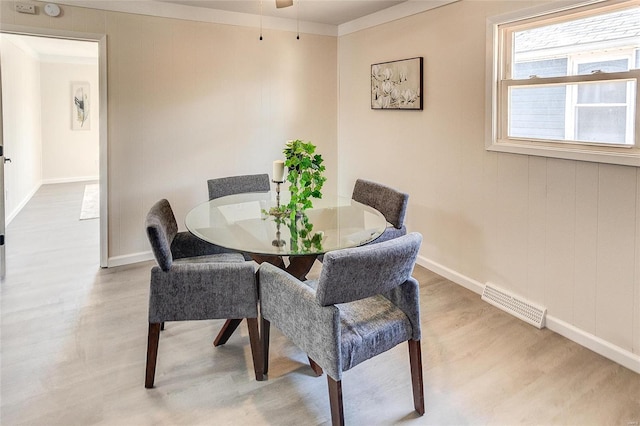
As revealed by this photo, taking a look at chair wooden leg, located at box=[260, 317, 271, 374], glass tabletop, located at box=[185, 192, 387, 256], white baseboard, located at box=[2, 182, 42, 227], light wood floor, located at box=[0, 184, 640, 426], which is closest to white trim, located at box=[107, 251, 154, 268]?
light wood floor, located at box=[0, 184, 640, 426]

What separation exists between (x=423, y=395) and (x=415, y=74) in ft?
8.87

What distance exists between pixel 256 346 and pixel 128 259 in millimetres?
2303

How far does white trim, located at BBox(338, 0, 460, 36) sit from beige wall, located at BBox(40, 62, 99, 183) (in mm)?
6187

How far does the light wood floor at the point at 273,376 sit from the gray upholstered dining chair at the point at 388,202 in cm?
62

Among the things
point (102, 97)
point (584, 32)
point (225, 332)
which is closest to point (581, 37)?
point (584, 32)

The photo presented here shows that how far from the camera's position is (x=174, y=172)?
4.05 m

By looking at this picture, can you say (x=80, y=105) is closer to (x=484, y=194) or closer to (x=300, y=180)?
(x=300, y=180)

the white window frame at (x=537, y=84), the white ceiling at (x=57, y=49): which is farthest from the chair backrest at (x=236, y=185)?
the white ceiling at (x=57, y=49)

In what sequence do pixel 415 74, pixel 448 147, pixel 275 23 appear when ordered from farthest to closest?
pixel 275 23 < pixel 415 74 < pixel 448 147

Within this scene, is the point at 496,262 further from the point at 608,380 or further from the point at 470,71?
the point at 470,71

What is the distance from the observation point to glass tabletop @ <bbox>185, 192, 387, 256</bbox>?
7.20 ft

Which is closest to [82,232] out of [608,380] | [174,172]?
[174,172]

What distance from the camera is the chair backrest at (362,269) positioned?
163cm

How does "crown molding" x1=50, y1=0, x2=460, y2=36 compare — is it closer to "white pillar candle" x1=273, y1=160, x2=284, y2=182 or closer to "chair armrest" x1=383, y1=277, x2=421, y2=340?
"white pillar candle" x1=273, y1=160, x2=284, y2=182
